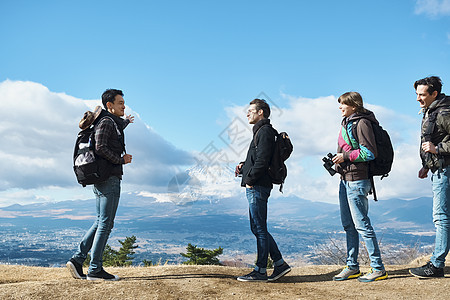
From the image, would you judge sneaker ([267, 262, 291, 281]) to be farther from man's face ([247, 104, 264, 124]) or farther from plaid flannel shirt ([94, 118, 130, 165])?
plaid flannel shirt ([94, 118, 130, 165])

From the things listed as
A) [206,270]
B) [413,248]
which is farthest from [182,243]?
[206,270]

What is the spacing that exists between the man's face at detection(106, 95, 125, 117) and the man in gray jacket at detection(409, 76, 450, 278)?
4.36m

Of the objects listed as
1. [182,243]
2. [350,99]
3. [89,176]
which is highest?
[350,99]

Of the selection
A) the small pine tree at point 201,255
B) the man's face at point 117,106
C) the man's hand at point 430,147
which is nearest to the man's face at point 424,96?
the man's hand at point 430,147

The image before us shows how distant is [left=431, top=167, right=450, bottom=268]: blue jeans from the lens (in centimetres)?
496

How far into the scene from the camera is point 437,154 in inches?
197

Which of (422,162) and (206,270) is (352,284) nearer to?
(422,162)

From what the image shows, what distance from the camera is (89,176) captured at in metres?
5.24

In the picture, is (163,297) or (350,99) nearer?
(163,297)

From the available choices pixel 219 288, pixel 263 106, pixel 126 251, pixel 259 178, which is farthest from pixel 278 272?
pixel 126 251

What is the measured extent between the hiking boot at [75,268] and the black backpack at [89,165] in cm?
119

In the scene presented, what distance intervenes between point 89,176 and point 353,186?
12.1 ft

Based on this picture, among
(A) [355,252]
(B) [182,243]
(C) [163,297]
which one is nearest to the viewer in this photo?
A: (C) [163,297]

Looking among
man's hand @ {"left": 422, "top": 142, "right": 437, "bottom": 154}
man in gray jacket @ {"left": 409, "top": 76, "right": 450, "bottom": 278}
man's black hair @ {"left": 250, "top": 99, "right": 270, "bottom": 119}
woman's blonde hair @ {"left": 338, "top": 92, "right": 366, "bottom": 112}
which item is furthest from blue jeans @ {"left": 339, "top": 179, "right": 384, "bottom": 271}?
man's black hair @ {"left": 250, "top": 99, "right": 270, "bottom": 119}
